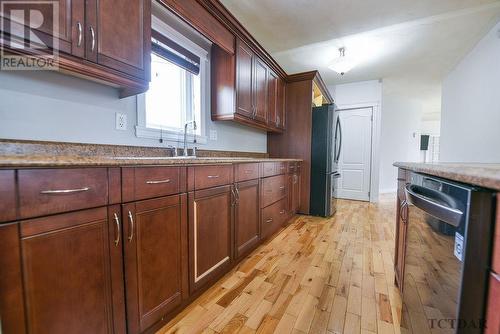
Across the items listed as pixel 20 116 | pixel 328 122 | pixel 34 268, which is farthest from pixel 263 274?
pixel 328 122

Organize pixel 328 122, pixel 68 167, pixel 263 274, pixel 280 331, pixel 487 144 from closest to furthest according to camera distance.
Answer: pixel 68 167 → pixel 280 331 → pixel 263 274 → pixel 487 144 → pixel 328 122

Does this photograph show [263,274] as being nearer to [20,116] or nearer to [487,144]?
[20,116]

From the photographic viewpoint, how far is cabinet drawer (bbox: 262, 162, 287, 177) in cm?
218

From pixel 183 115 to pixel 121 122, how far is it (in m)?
0.69

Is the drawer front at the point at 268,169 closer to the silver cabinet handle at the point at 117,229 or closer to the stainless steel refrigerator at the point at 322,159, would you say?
the stainless steel refrigerator at the point at 322,159

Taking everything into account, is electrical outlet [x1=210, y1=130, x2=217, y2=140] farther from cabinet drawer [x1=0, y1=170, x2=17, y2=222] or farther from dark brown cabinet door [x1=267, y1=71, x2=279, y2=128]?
cabinet drawer [x1=0, y1=170, x2=17, y2=222]

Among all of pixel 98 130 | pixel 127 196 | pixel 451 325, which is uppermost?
pixel 98 130

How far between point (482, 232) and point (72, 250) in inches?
50.0

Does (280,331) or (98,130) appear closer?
(280,331)

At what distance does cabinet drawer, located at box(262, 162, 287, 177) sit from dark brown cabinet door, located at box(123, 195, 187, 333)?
113 cm

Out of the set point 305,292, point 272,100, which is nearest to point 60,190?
point 305,292

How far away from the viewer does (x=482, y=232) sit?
510 mm

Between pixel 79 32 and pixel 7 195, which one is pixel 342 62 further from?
pixel 7 195

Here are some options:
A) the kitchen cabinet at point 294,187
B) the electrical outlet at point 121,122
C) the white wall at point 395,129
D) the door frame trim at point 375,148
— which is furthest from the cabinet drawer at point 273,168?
the white wall at point 395,129
